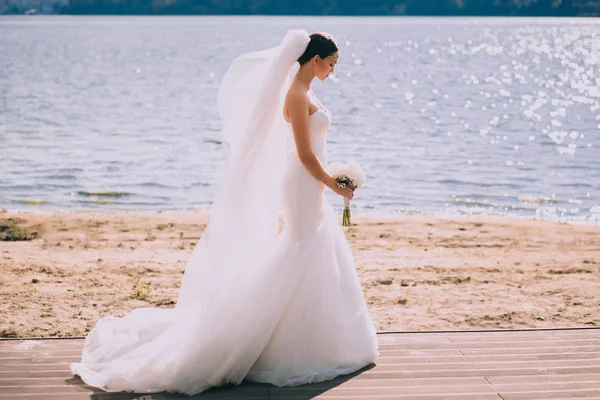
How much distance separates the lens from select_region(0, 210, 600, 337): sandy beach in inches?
302

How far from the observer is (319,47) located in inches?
226

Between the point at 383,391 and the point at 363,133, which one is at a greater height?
the point at 383,391

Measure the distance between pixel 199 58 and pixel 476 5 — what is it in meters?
116

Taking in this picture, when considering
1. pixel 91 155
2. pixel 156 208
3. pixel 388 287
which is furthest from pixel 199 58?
pixel 388 287

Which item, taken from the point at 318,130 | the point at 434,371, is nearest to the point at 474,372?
the point at 434,371

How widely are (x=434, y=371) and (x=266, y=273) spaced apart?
4.13ft

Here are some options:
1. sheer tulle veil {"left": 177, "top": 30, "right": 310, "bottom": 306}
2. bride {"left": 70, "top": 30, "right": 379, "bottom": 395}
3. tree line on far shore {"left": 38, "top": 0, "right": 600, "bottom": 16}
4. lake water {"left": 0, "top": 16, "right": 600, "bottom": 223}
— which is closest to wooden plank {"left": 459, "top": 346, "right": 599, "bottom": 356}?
bride {"left": 70, "top": 30, "right": 379, "bottom": 395}

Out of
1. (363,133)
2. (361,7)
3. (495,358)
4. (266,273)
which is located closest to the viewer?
(266,273)

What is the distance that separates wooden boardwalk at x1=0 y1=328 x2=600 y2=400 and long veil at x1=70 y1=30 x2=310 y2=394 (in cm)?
15

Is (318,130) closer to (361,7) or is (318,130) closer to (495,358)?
(495,358)

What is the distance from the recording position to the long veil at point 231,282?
18.2ft

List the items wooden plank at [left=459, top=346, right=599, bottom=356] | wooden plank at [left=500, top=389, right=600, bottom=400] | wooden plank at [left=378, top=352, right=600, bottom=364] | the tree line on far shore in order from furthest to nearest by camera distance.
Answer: the tree line on far shore
wooden plank at [left=459, top=346, right=599, bottom=356]
wooden plank at [left=378, top=352, right=600, bottom=364]
wooden plank at [left=500, top=389, right=600, bottom=400]

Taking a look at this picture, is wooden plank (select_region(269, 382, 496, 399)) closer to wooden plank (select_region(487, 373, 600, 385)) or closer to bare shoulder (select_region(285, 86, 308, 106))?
wooden plank (select_region(487, 373, 600, 385))

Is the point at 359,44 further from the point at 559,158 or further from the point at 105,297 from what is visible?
the point at 105,297
